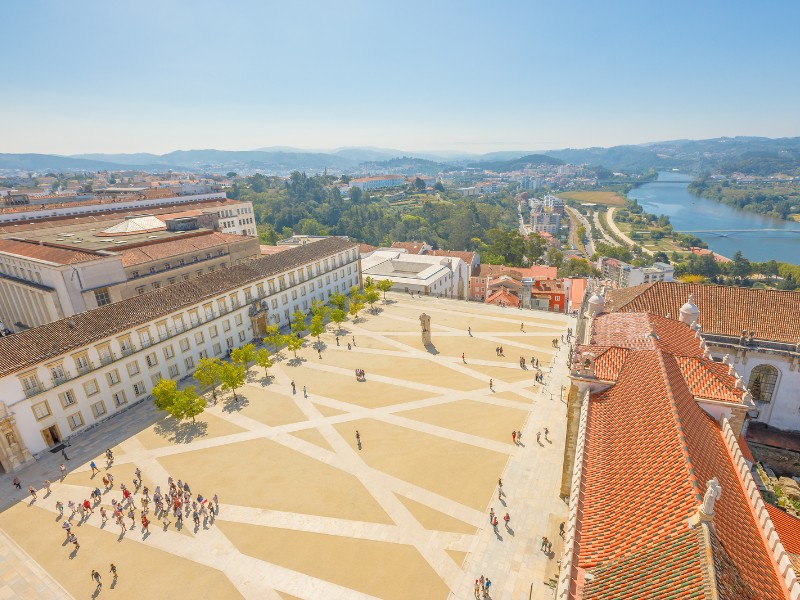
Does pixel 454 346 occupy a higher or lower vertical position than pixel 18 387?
lower

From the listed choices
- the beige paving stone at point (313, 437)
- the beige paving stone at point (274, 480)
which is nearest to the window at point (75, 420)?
the beige paving stone at point (274, 480)

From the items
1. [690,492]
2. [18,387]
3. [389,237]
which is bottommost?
[389,237]

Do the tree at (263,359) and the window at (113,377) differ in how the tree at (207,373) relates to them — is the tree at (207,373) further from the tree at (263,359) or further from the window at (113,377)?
the window at (113,377)

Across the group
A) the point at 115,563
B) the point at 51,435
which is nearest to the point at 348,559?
the point at 115,563

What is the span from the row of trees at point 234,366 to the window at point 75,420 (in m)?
6.36

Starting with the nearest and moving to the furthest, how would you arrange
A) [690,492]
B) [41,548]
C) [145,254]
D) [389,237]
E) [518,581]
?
[690,492] < [518,581] < [41,548] < [145,254] < [389,237]

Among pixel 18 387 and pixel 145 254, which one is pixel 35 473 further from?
pixel 145 254

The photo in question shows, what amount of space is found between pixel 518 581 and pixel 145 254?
6150cm

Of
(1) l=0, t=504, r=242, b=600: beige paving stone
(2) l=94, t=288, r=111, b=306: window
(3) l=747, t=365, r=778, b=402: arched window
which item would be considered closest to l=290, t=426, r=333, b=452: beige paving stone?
(1) l=0, t=504, r=242, b=600: beige paving stone

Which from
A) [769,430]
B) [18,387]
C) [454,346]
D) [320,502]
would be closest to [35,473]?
[18,387]

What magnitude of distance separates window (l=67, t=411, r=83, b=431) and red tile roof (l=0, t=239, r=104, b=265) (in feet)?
68.6

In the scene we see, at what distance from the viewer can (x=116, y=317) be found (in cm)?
4303

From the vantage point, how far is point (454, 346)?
55.2m

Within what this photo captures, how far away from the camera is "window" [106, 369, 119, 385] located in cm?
4144
